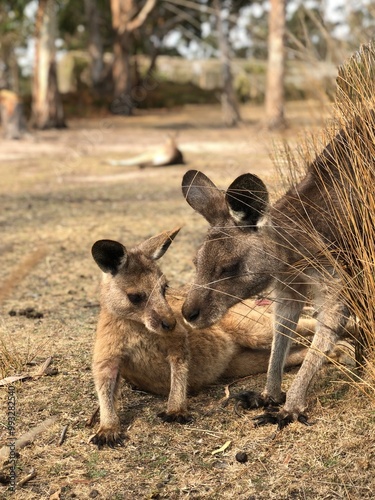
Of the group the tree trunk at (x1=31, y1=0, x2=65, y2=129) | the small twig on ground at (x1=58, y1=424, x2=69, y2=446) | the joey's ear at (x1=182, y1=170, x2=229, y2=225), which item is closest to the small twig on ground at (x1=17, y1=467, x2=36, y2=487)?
the small twig on ground at (x1=58, y1=424, x2=69, y2=446)

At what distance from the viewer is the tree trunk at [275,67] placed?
1424 centimetres

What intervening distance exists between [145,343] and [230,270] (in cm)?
58

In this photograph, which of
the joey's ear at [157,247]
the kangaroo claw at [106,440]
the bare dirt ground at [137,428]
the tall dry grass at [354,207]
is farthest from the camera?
the joey's ear at [157,247]

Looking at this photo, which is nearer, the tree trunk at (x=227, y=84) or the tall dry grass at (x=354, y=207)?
the tall dry grass at (x=354, y=207)

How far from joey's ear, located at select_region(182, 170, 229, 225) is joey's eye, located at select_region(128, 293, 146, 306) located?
0.45m

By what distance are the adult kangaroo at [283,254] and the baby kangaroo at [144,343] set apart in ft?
0.72

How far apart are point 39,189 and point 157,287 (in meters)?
6.55

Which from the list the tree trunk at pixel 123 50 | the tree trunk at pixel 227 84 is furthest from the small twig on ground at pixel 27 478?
the tree trunk at pixel 123 50

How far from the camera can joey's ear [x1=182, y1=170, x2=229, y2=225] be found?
124 inches

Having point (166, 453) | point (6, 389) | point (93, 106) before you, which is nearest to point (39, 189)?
point (6, 389)

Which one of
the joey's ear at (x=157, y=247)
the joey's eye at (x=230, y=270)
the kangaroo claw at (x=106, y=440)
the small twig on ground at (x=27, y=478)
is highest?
the joey's eye at (x=230, y=270)

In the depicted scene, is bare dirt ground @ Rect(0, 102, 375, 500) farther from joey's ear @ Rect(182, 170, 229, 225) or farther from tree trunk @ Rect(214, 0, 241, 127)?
tree trunk @ Rect(214, 0, 241, 127)

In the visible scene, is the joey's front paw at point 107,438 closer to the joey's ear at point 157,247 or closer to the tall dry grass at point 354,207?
the joey's ear at point 157,247

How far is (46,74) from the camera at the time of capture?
55.1 ft
